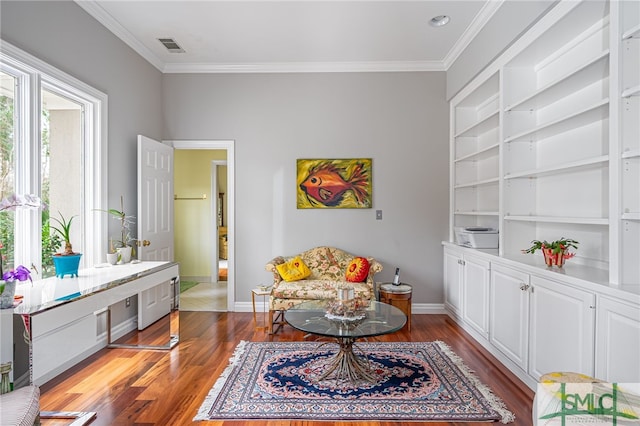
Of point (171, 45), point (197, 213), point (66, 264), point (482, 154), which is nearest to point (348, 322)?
point (66, 264)

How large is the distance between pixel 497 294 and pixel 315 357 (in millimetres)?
1630

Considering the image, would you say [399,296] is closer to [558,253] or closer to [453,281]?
[453,281]

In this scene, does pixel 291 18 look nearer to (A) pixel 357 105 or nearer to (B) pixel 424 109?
(A) pixel 357 105

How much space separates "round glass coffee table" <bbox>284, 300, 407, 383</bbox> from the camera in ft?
8.04

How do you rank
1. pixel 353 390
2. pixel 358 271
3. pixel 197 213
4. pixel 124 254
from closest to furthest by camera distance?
pixel 353 390, pixel 124 254, pixel 358 271, pixel 197 213

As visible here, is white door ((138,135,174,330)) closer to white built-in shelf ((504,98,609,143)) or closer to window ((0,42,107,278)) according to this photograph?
window ((0,42,107,278))

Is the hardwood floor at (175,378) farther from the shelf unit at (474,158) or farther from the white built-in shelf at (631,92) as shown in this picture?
the white built-in shelf at (631,92)

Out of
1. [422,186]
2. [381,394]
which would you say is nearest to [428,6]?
[422,186]

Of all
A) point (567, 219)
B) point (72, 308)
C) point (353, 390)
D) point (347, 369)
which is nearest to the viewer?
point (72, 308)

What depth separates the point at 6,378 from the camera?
1.72 metres

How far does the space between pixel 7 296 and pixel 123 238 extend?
1.73 metres

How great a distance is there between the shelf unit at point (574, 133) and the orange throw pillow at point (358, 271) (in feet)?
4.62

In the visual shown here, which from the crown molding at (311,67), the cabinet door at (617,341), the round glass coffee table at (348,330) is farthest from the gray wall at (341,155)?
the cabinet door at (617,341)

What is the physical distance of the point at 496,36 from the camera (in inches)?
121
